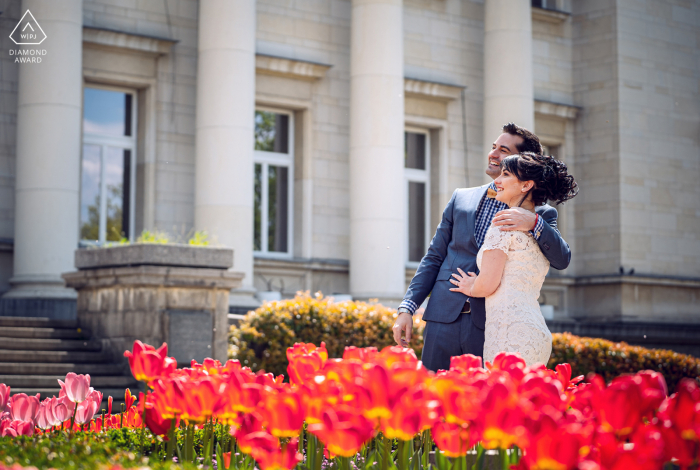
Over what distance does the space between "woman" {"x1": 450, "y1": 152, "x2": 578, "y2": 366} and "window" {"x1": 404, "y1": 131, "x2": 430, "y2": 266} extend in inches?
550

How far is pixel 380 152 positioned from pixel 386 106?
2.79ft

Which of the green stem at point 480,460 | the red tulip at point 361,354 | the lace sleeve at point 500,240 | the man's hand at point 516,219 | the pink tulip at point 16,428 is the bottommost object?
the pink tulip at point 16,428

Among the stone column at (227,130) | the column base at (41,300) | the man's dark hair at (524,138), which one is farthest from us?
the stone column at (227,130)

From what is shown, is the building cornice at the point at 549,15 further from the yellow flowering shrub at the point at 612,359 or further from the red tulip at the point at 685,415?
the red tulip at the point at 685,415

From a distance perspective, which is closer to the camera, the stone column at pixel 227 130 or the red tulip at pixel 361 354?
the red tulip at pixel 361 354

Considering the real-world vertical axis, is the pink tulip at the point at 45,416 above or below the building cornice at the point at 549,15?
below

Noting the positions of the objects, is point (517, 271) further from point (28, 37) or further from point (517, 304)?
point (28, 37)

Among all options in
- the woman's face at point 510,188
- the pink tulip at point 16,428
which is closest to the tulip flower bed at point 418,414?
the pink tulip at point 16,428

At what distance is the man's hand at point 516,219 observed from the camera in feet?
12.5

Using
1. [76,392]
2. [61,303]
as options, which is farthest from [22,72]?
[76,392]

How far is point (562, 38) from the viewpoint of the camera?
64.4 ft

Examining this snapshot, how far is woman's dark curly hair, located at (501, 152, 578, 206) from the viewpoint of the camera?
394cm

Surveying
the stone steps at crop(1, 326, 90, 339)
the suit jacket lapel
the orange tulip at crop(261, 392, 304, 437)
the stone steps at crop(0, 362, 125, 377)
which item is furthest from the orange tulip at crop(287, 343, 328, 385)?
the stone steps at crop(1, 326, 90, 339)

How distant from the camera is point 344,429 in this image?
1909 mm
